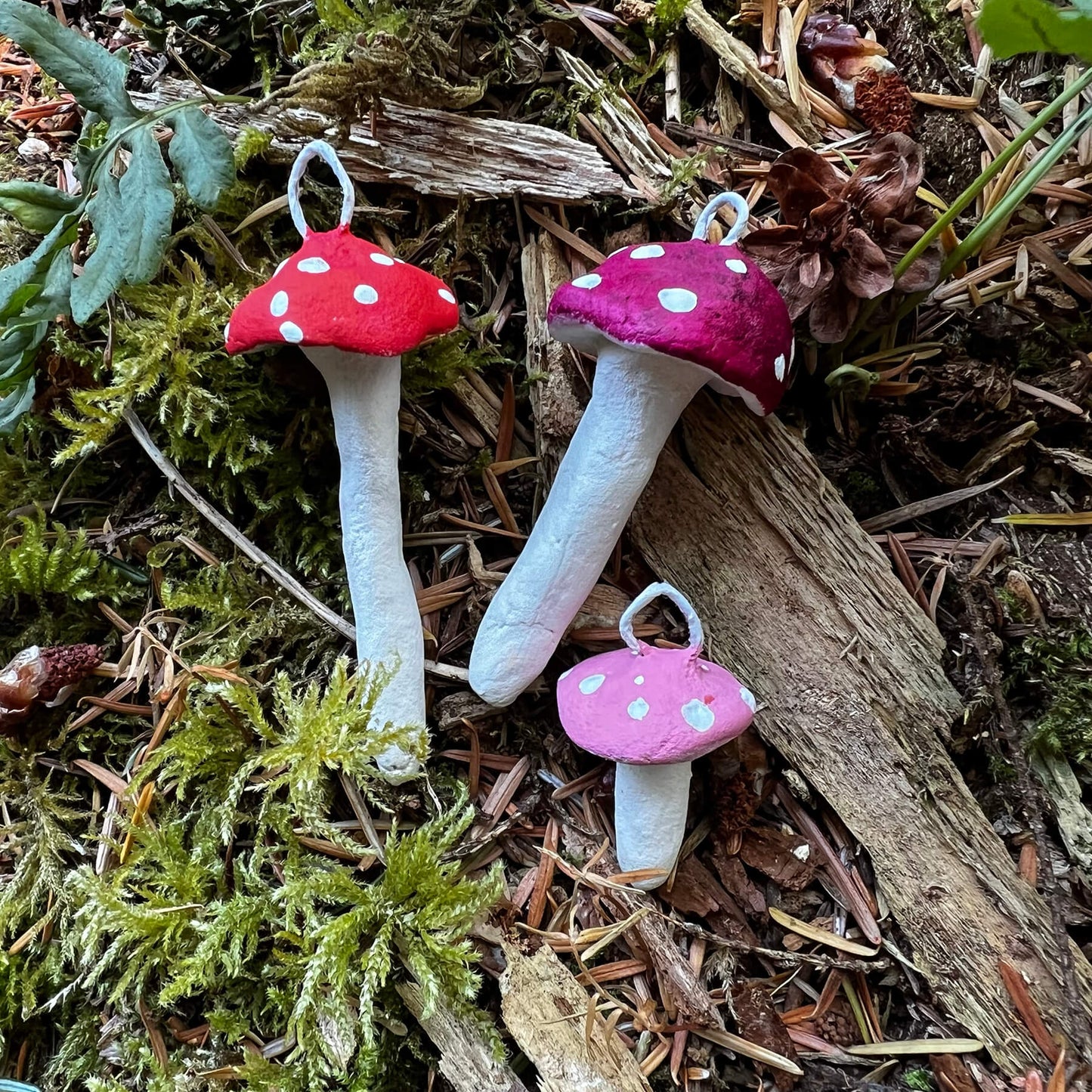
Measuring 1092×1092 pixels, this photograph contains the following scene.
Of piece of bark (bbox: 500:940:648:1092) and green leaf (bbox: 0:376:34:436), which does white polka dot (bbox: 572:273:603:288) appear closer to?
green leaf (bbox: 0:376:34:436)

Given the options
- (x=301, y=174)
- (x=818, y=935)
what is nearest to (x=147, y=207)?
(x=301, y=174)

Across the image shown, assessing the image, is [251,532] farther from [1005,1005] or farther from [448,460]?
[1005,1005]

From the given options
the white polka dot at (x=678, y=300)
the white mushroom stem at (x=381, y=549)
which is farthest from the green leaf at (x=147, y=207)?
the white polka dot at (x=678, y=300)


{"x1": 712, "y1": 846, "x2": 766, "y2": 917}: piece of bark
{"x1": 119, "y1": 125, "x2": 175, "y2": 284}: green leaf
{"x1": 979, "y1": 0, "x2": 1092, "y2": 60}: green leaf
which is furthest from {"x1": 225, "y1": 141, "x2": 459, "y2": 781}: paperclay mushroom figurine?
{"x1": 979, "y1": 0, "x2": 1092, "y2": 60}: green leaf

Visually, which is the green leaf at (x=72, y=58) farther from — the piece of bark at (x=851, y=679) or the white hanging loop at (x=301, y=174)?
the piece of bark at (x=851, y=679)

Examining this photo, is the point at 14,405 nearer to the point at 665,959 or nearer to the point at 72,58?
the point at 72,58

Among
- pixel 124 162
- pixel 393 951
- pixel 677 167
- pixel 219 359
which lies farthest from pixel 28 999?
pixel 677 167

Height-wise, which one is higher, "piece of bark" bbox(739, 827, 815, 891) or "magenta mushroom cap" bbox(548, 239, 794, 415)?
"magenta mushroom cap" bbox(548, 239, 794, 415)
